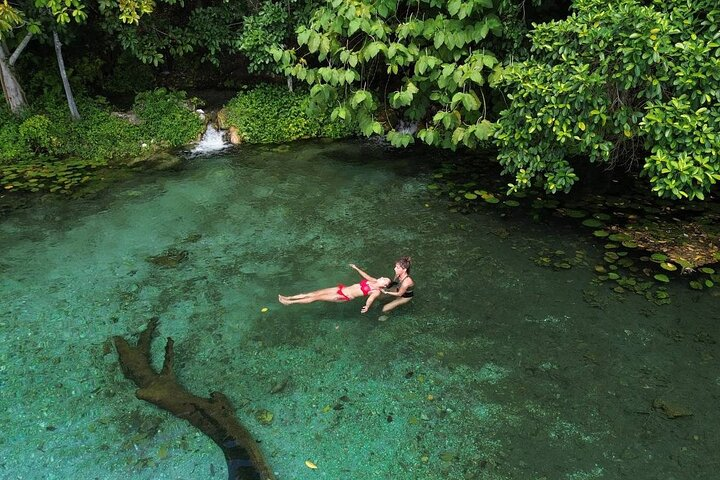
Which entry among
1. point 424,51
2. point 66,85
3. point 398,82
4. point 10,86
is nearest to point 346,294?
point 424,51

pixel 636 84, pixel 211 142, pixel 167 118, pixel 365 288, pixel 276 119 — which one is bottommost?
pixel 365 288

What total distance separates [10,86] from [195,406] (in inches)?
388

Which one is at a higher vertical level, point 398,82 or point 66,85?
point 66,85

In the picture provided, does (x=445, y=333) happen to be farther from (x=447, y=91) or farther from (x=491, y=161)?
(x=491, y=161)

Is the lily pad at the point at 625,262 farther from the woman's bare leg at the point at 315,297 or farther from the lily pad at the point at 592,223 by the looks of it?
the woman's bare leg at the point at 315,297

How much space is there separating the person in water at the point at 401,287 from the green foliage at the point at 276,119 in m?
6.67

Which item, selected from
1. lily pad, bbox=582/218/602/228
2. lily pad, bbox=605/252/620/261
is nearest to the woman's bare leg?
lily pad, bbox=605/252/620/261

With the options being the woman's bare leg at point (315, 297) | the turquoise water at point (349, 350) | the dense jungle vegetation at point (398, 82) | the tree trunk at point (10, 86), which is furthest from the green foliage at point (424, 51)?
the tree trunk at point (10, 86)

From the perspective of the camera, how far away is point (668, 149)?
626cm

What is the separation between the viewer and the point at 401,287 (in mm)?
6488

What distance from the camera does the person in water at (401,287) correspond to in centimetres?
641

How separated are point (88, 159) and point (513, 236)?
9014mm

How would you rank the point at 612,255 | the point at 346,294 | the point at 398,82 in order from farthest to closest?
the point at 398,82 → the point at 612,255 → the point at 346,294

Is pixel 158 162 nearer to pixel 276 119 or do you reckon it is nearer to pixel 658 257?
pixel 276 119
